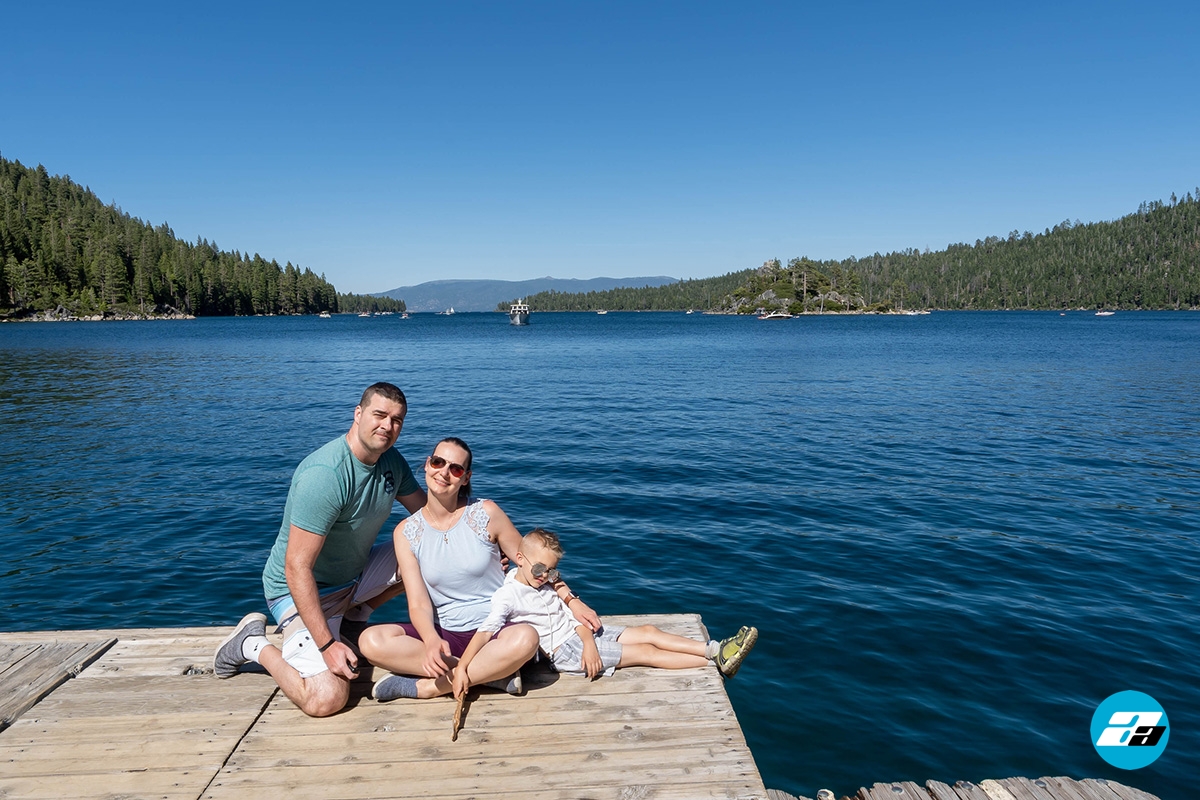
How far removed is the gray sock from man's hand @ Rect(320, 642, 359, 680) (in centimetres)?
24

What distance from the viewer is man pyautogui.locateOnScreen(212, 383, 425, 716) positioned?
535 centimetres

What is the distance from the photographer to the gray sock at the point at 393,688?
5.49 meters

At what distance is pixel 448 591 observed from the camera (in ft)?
19.1

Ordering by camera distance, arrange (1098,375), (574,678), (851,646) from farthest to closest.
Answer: (1098,375)
(851,646)
(574,678)

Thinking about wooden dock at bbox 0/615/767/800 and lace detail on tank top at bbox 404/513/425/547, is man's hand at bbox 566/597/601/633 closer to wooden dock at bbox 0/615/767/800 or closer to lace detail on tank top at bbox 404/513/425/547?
wooden dock at bbox 0/615/767/800

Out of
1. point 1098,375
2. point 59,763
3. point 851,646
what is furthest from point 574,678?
point 1098,375

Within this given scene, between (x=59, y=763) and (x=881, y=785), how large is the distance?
19.5 ft

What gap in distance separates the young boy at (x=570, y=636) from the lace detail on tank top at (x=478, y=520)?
34 cm

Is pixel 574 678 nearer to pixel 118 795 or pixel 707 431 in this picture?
pixel 118 795

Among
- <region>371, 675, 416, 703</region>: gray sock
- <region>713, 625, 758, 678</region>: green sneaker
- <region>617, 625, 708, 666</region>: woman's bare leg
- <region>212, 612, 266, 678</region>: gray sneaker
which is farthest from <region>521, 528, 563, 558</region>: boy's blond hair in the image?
<region>212, 612, 266, 678</region>: gray sneaker

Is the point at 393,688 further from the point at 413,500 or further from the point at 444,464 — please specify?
the point at 444,464

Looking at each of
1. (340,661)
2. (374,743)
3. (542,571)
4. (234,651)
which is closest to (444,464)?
(542,571)

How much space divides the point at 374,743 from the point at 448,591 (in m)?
1.28

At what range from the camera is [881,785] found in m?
5.25
